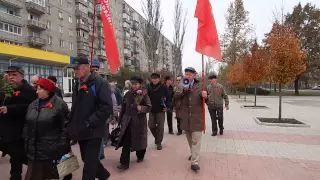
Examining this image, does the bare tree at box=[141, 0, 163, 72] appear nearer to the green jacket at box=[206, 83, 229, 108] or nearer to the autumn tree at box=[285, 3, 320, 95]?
the green jacket at box=[206, 83, 229, 108]

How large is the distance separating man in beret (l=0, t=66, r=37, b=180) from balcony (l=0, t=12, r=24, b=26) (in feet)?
107

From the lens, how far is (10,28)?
105ft

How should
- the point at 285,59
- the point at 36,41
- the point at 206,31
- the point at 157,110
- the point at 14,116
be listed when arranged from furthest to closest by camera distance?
1. the point at 36,41
2. the point at 285,59
3. the point at 157,110
4. the point at 206,31
5. the point at 14,116

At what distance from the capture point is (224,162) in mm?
5211

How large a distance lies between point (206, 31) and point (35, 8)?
36337mm

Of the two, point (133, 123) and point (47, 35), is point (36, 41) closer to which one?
point (47, 35)

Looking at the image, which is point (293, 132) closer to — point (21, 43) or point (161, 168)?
point (161, 168)

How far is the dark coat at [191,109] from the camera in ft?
15.9

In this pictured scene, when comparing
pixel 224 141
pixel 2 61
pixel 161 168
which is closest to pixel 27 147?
pixel 161 168

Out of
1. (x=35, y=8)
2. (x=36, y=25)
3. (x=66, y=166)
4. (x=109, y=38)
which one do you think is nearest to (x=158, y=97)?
(x=109, y=38)

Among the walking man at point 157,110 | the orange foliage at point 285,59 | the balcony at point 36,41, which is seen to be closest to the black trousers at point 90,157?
A: the walking man at point 157,110

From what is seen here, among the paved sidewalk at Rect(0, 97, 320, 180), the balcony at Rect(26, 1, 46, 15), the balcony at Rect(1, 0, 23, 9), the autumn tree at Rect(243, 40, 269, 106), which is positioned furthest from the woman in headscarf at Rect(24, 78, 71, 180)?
the balcony at Rect(26, 1, 46, 15)

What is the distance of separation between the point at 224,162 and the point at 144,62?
79.0m

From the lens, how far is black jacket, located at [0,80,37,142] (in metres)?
3.79
